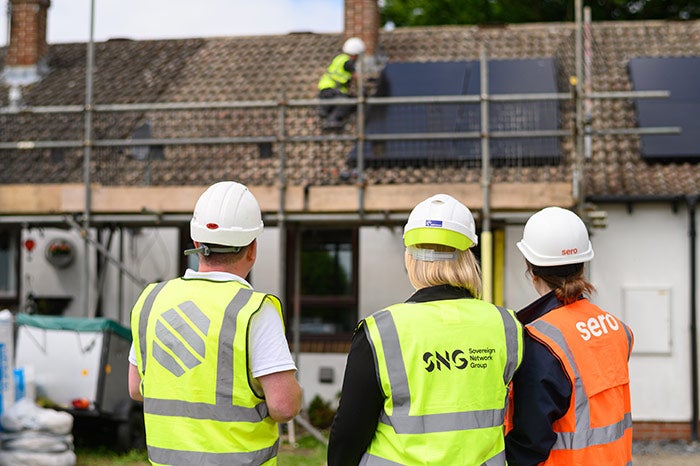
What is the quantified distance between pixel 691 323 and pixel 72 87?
10.3 metres

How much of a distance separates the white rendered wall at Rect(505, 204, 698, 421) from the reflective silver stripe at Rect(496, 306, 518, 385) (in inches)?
361

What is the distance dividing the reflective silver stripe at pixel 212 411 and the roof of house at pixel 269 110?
7.19 metres

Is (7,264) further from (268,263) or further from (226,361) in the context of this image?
(226,361)

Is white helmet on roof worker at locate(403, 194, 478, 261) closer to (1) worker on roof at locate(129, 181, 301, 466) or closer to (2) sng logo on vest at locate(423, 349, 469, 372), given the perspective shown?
(2) sng logo on vest at locate(423, 349, 469, 372)

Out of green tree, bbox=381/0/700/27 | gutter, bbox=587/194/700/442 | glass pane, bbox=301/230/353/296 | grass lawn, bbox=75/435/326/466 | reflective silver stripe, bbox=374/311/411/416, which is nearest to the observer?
reflective silver stripe, bbox=374/311/411/416

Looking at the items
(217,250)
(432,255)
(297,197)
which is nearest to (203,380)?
(217,250)

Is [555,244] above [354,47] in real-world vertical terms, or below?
below

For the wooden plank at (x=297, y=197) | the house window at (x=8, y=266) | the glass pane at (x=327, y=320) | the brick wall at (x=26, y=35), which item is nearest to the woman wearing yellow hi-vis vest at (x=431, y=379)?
the wooden plank at (x=297, y=197)

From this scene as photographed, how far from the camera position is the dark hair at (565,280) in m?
3.85

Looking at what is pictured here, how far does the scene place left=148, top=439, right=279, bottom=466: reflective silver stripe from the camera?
348cm

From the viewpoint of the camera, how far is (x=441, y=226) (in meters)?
3.53

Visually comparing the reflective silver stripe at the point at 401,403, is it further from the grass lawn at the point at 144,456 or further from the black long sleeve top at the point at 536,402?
the grass lawn at the point at 144,456

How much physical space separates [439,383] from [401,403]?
0.49 feet

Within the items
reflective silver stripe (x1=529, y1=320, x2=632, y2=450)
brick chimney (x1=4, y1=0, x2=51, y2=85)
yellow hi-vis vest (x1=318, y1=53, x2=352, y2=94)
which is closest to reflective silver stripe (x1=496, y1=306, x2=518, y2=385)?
reflective silver stripe (x1=529, y1=320, x2=632, y2=450)
